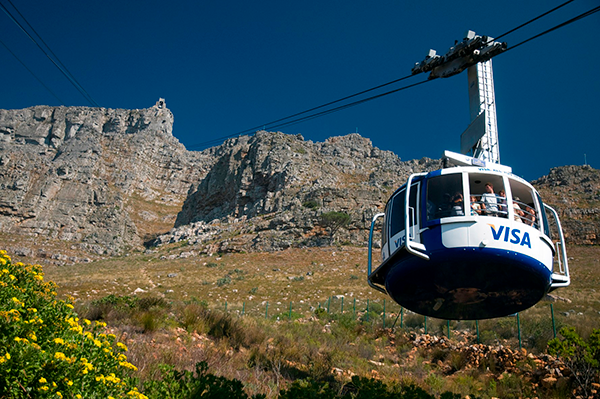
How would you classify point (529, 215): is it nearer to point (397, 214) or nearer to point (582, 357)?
point (397, 214)

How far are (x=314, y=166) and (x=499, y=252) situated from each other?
83199 millimetres

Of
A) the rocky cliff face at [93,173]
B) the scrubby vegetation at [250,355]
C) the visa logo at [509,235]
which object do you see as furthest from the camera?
the rocky cliff face at [93,173]

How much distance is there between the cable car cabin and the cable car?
0.05ft

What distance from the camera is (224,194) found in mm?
104750

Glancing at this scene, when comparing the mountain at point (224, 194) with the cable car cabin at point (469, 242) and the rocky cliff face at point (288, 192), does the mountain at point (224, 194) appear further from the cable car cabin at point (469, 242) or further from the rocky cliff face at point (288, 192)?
the cable car cabin at point (469, 242)

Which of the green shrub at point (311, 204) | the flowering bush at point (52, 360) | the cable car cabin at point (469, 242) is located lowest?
the flowering bush at point (52, 360)

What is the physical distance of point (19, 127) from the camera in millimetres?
161000

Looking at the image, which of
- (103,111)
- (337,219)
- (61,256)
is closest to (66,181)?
(61,256)

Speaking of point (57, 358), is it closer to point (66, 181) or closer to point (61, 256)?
point (61, 256)

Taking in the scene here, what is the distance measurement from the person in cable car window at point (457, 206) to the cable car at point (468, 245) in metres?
0.02

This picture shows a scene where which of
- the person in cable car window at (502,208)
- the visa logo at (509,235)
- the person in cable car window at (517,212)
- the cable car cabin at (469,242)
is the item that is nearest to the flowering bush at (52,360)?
the cable car cabin at (469,242)

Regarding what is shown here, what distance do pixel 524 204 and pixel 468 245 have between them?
1.52 meters

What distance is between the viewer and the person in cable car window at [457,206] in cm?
682

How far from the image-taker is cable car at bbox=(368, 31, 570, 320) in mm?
6676
